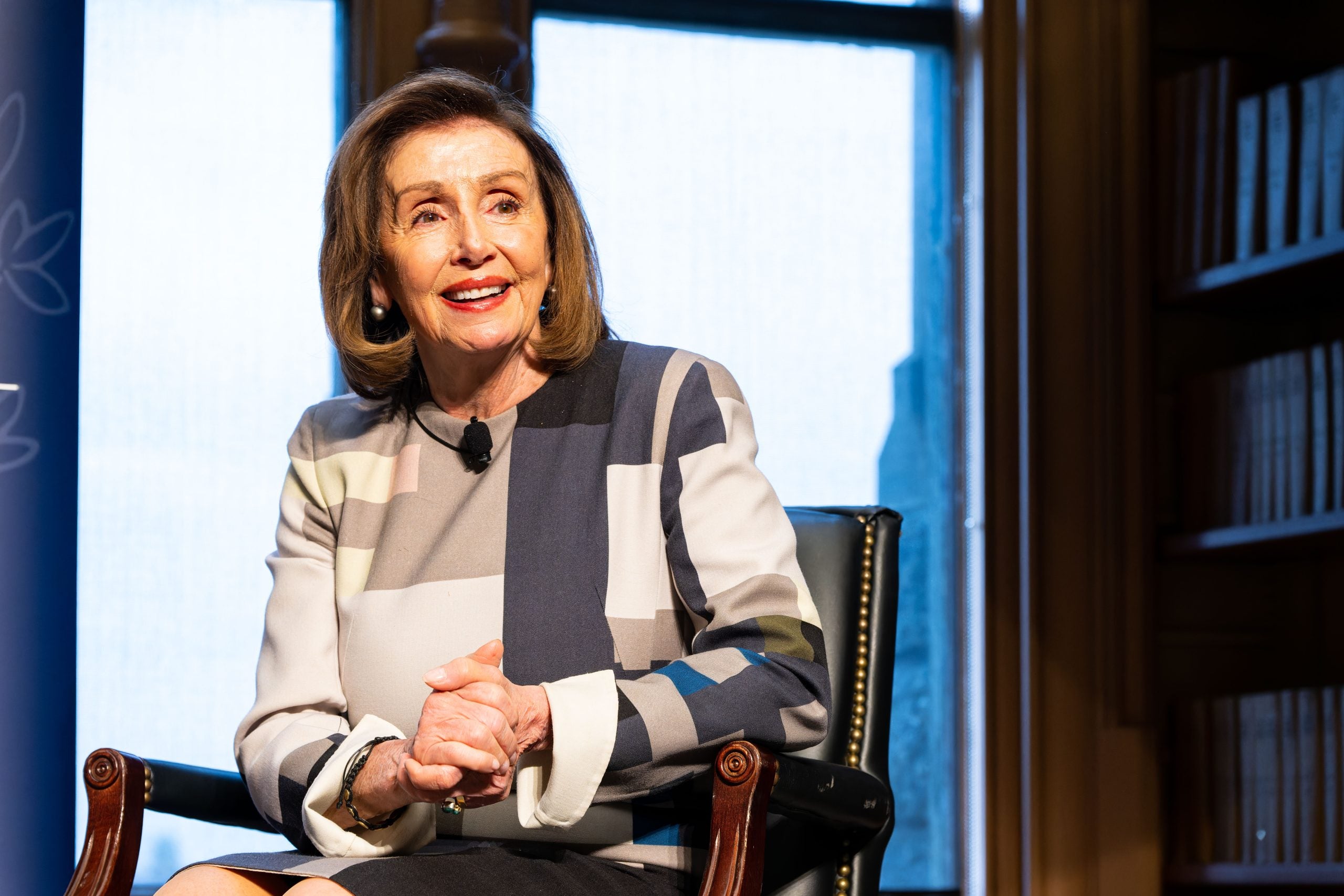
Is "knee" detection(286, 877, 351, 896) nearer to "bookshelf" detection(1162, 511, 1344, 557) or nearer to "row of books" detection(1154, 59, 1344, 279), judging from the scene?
"bookshelf" detection(1162, 511, 1344, 557)

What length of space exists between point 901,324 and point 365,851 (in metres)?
1.93

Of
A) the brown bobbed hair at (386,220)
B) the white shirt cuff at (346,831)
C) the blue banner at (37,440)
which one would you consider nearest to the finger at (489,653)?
the white shirt cuff at (346,831)

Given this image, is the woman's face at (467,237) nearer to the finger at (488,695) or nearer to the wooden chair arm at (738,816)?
the finger at (488,695)

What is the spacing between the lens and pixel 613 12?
289 cm

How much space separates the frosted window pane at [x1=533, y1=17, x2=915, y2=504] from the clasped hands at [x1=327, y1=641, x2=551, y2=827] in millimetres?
1639

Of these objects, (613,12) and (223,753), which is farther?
(613,12)

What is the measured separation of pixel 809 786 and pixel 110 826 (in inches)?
27.3

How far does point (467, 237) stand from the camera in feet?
5.07

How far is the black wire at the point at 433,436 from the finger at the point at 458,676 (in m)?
0.44

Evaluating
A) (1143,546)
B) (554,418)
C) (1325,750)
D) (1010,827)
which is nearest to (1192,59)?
(1143,546)

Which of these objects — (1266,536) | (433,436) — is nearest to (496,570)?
(433,436)

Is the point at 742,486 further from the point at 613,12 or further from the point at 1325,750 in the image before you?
the point at 613,12

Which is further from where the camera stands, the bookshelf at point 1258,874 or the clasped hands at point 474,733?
the bookshelf at point 1258,874

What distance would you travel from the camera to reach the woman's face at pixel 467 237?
1556 millimetres
